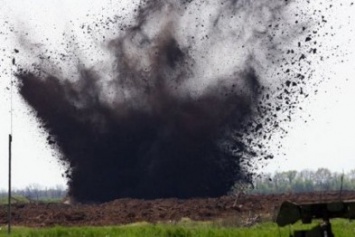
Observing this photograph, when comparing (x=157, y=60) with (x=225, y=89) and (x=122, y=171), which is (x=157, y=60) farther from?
(x=122, y=171)

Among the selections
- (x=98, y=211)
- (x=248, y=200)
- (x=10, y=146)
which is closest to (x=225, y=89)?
(x=248, y=200)

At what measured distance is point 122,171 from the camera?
6078cm

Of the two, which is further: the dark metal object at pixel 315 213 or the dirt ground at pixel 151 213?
the dirt ground at pixel 151 213

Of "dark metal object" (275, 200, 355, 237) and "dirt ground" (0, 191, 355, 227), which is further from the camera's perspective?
"dirt ground" (0, 191, 355, 227)

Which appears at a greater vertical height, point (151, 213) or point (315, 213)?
point (151, 213)

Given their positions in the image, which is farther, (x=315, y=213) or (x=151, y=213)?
(x=151, y=213)

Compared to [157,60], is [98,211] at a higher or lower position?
lower

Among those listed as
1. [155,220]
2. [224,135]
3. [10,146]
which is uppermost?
[224,135]

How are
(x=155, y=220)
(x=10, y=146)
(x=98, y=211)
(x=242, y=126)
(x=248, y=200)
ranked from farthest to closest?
(x=242, y=126), (x=248, y=200), (x=98, y=211), (x=155, y=220), (x=10, y=146)

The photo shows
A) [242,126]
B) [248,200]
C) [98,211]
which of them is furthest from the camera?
[242,126]

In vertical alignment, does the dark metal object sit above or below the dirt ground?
below

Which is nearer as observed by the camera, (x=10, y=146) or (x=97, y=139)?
(x=10, y=146)

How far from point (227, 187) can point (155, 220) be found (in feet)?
71.6

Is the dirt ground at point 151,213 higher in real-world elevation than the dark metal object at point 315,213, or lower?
higher
